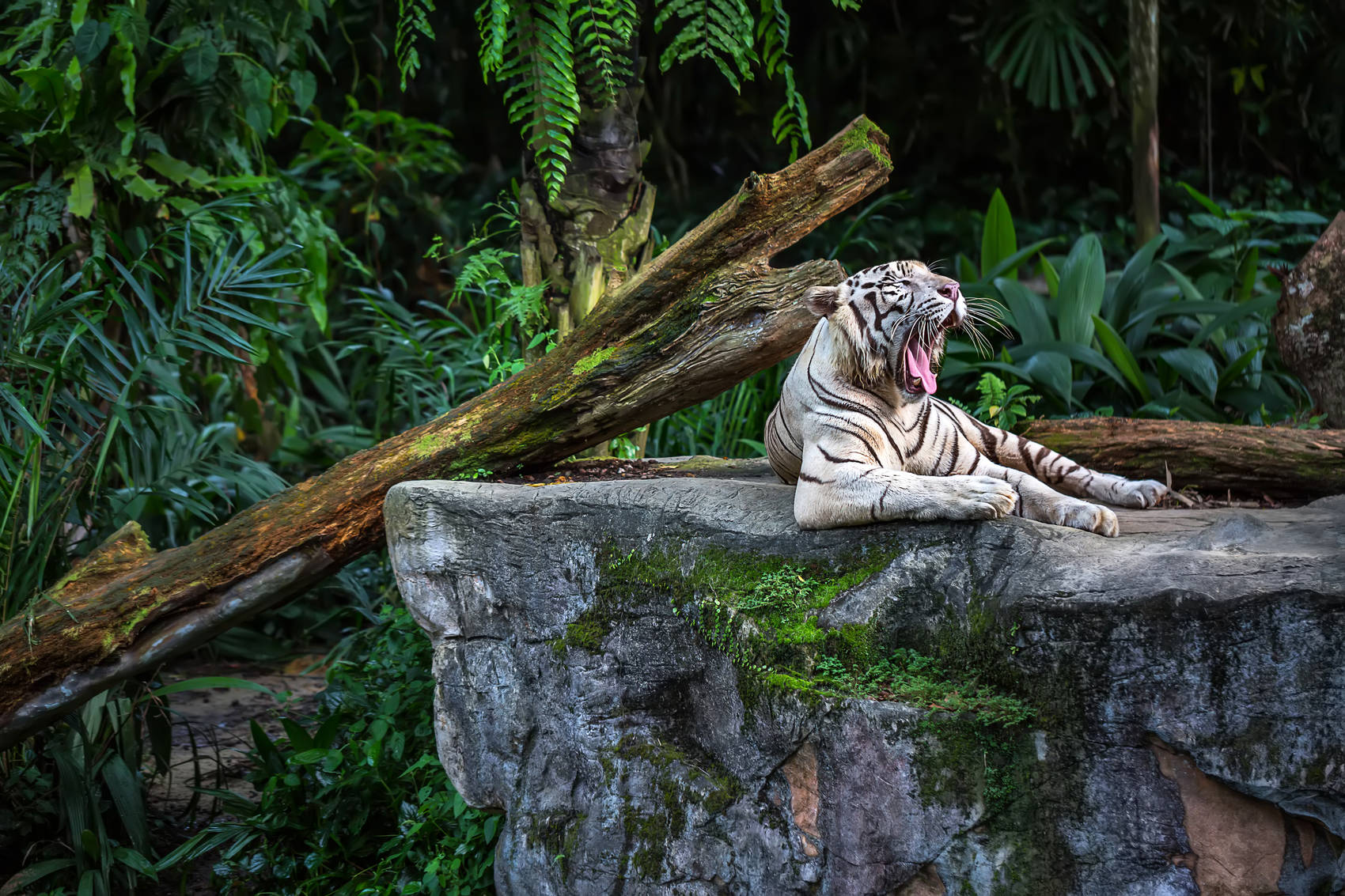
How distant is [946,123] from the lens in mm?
8734

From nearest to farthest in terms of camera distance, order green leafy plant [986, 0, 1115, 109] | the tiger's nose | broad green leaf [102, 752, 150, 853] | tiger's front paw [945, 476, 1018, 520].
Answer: tiger's front paw [945, 476, 1018, 520] < the tiger's nose < broad green leaf [102, 752, 150, 853] < green leafy plant [986, 0, 1115, 109]

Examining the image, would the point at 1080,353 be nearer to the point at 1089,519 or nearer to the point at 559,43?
the point at 1089,519

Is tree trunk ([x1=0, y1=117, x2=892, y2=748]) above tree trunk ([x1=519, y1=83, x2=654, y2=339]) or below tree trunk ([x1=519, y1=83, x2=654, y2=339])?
below

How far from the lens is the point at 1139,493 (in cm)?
336

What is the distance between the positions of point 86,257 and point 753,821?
12.6 feet

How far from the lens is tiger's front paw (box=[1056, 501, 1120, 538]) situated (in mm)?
2828

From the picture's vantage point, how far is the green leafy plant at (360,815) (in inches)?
143

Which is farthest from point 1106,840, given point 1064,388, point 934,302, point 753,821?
point 1064,388

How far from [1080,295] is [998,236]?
87 centimetres

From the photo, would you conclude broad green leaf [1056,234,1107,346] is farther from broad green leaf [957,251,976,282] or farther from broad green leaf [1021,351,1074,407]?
broad green leaf [957,251,976,282]

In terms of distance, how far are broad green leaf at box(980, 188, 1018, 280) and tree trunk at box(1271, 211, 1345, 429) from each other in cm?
215

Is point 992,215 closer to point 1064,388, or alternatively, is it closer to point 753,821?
point 1064,388

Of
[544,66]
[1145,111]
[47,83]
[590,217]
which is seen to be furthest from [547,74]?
[1145,111]

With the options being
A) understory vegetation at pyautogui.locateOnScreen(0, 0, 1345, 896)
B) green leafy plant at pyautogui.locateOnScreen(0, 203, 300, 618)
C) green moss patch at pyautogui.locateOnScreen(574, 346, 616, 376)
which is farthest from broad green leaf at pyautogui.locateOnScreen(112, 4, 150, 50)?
green moss patch at pyautogui.locateOnScreen(574, 346, 616, 376)
